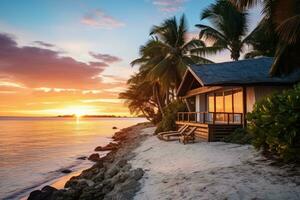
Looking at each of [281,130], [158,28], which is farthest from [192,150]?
[158,28]

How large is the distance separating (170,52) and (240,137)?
18.2 metres

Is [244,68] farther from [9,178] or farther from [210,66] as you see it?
[9,178]

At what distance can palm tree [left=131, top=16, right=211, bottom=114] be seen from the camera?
32406mm

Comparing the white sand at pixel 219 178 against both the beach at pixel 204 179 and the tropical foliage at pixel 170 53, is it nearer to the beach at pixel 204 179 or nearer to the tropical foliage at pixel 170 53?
the beach at pixel 204 179

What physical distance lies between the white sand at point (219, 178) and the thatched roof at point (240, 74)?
4906 mm

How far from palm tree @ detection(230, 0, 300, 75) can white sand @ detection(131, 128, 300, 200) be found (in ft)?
12.9

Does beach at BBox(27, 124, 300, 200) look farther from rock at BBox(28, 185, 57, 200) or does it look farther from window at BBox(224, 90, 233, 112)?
window at BBox(224, 90, 233, 112)

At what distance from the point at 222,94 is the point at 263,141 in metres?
11.5

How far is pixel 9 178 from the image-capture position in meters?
20.1

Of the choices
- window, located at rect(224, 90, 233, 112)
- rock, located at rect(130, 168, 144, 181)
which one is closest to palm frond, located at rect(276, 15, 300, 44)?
rock, located at rect(130, 168, 144, 181)

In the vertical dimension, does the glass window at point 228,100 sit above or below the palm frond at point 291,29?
below

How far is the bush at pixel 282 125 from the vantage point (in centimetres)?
945

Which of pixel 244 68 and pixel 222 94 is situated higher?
pixel 244 68

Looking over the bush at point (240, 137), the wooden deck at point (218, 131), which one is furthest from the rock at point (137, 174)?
the wooden deck at point (218, 131)
